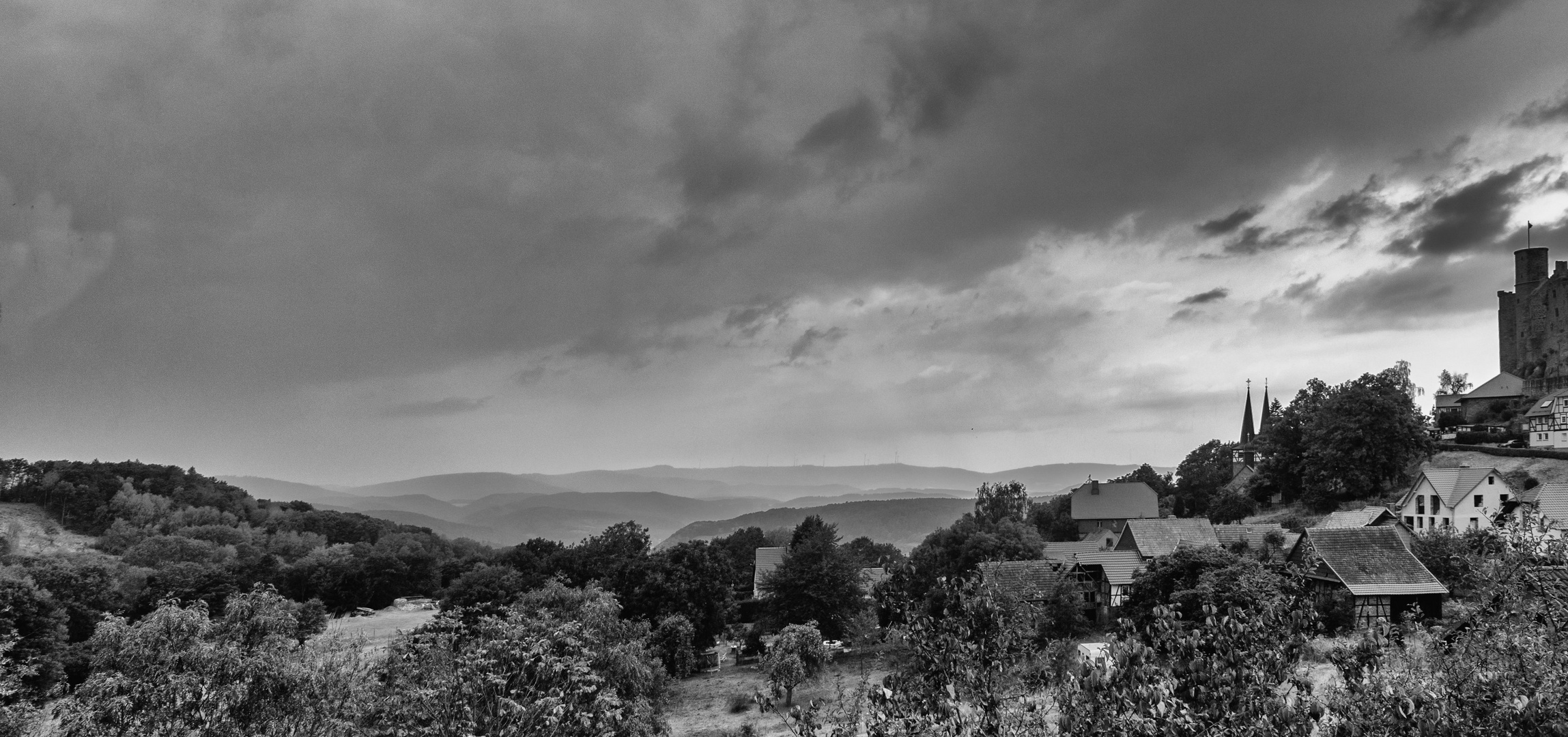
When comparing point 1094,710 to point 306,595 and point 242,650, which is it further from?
point 306,595

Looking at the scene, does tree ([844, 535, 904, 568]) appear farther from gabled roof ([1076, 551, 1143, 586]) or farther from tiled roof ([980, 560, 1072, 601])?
tiled roof ([980, 560, 1072, 601])

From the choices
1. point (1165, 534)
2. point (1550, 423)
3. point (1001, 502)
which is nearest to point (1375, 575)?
point (1165, 534)

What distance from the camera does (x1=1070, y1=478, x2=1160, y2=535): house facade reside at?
244 ft

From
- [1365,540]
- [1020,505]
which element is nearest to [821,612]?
[1365,540]

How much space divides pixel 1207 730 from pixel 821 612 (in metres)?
39.1

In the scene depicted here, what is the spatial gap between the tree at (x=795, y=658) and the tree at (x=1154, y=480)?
195 ft

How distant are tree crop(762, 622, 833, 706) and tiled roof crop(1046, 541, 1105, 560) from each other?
2407cm

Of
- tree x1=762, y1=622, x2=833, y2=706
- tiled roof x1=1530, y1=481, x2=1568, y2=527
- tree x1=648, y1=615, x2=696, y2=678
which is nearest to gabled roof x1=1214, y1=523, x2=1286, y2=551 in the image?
tiled roof x1=1530, y1=481, x2=1568, y2=527

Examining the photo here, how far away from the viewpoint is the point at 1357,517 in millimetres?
50188

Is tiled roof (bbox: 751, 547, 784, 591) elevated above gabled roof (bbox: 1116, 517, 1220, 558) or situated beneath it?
situated beneath

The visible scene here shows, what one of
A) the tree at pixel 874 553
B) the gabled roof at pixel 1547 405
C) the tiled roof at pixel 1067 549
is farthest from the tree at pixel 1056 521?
the gabled roof at pixel 1547 405

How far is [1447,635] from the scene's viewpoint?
42.3 ft

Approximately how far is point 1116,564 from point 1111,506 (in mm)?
31788

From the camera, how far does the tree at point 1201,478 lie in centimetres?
7700
